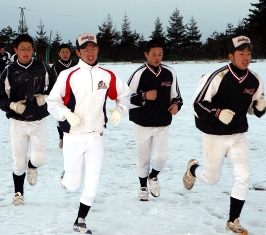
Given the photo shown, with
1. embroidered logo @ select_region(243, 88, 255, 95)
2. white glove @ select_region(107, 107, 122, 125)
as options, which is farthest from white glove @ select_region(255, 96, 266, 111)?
white glove @ select_region(107, 107, 122, 125)

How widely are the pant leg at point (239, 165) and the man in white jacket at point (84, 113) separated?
1308 mm

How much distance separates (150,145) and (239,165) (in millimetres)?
1781

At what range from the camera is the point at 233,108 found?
552cm

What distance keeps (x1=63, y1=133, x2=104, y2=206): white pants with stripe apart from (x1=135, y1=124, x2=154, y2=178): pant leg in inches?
55.7

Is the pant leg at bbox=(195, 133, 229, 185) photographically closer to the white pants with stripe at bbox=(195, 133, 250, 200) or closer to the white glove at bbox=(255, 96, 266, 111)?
the white pants with stripe at bbox=(195, 133, 250, 200)

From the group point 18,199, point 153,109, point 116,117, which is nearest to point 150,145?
point 153,109

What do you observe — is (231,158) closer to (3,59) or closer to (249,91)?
(249,91)

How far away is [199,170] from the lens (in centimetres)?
615

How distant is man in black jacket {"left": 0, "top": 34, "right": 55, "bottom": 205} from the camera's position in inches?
254

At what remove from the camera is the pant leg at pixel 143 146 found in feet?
22.4

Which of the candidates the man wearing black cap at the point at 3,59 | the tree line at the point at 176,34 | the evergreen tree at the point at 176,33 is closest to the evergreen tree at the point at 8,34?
the tree line at the point at 176,34

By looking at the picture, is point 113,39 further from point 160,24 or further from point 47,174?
point 47,174

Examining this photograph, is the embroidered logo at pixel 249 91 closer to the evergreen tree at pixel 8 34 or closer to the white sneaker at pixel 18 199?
the white sneaker at pixel 18 199

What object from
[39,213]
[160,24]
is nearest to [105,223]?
[39,213]
